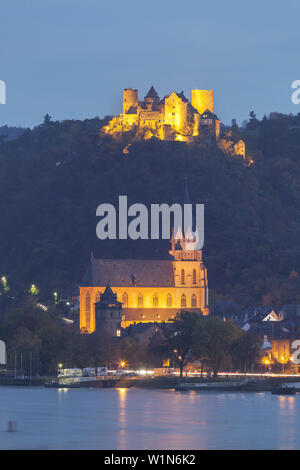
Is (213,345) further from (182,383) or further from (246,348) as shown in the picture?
(182,383)

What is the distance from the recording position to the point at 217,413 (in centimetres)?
9544

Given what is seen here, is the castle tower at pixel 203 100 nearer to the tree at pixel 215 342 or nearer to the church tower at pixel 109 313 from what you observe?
the church tower at pixel 109 313

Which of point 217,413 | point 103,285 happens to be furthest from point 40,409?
point 103,285

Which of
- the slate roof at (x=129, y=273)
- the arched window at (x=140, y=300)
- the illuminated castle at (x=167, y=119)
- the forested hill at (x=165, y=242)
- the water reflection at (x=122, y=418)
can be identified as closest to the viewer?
the water reflection at (x=122, y=418)

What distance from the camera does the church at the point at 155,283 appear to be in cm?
16450

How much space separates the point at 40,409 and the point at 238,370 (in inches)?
1607

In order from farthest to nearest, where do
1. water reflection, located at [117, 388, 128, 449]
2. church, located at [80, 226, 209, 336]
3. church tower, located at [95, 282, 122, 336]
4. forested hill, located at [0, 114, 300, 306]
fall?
forested hill, located at [0, 114, 300, 306], church, located at [80, 226, 209, 336], church tower, located at [95, 282, 122, 336], water reflection, located at [117, 388, 128, 449]

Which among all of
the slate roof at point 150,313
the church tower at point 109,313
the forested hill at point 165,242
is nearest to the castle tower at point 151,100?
the forested hill at point 165,242

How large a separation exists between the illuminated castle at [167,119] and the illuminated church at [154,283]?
986 inches

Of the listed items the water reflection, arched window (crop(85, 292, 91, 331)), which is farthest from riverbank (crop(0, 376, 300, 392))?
arched window (crop(85, 292, 91, 331))

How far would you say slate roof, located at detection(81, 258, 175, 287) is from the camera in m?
165

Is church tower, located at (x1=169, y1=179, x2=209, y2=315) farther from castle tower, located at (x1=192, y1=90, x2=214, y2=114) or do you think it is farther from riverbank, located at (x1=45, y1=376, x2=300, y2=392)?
riverbank, located at (x1=45, y1=376, x2=300, y2=392)

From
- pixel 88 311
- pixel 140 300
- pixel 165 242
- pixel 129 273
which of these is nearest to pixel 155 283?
pixel 140 300

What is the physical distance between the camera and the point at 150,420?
89.5m
